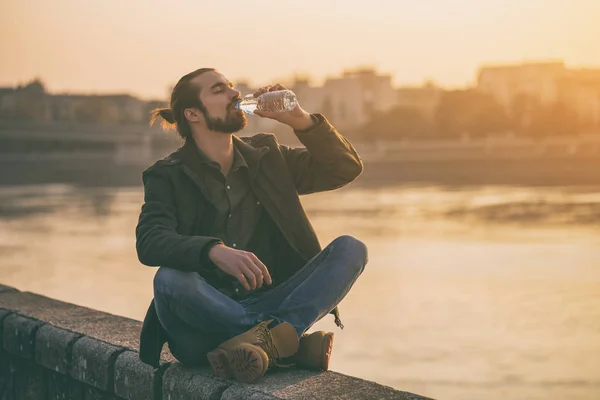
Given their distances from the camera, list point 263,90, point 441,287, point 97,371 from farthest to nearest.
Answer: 1. point 441,287
2. point 97,371
3. point 263,90

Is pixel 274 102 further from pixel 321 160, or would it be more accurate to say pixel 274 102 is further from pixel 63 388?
pixel 63 388

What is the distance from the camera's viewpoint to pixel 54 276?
10.7 meters

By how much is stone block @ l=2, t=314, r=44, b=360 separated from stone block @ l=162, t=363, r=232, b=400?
36.7 inches

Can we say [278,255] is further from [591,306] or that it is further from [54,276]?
[54,276]

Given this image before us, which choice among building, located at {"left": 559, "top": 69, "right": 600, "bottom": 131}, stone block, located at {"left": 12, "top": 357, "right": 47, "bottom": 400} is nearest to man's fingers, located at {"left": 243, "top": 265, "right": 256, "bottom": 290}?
stone block, located at {"left": 12, "top": 357, "right": 47, "bottom": 400}

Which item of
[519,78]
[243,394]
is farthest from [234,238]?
[519,78]

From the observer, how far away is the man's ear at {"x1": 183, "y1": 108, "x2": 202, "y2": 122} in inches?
113

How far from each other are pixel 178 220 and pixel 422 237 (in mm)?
12987

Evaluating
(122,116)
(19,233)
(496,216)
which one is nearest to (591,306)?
(19,233)

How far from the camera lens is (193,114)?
2877 mm

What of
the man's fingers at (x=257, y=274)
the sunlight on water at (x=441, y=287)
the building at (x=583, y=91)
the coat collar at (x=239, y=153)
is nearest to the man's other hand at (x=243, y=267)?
the man's fingers at (x=257, y=274)

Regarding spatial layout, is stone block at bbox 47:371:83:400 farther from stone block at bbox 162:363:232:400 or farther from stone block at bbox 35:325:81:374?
stone block at bbox 162:363:232:400

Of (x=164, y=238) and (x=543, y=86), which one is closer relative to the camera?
(x=164, y=238)

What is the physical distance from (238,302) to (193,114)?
21.4 inches
